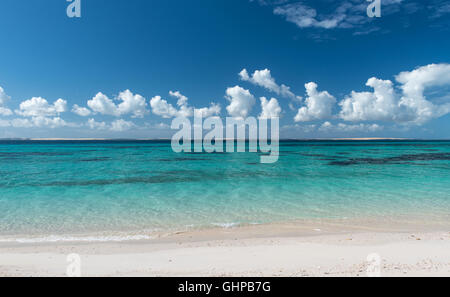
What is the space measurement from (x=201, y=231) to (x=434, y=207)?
40.5ft

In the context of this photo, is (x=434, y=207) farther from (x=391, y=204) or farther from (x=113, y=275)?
(x=113, y=275)

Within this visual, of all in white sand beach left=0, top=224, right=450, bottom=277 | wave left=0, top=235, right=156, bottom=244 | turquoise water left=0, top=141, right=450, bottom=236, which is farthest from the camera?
turquoise water left=0, top=141, right=450, bottom=236

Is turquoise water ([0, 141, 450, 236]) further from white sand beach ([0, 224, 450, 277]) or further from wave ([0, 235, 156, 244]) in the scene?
white sand beach ([0, 224, 450, 277])

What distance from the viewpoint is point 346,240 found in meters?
8.47

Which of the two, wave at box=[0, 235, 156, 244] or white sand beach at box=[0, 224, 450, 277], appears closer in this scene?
white sand beach at box=[0, 224, 450, 277]

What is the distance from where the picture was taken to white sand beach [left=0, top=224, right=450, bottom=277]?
19.6 feet

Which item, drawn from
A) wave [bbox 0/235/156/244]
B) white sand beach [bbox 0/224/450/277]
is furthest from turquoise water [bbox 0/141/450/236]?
white sand beach [bbox 0/224/450/277]

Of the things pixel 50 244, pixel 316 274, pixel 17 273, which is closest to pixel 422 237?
pixel 316 274

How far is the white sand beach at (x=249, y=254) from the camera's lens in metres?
5.96

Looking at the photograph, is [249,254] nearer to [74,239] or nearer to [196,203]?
[74,239]

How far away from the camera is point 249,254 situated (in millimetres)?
7137

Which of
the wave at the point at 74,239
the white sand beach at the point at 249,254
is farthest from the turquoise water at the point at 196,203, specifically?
the white sand beach at the point at 249,254

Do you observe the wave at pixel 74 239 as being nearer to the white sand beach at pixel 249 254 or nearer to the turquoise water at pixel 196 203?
the white sand beach at pixel 249 254

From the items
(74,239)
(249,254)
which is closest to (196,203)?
(74,239)
